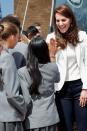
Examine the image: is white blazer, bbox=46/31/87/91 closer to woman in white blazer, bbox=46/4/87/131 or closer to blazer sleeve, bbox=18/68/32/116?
woman in white blazer, bbox=46/4/87/131

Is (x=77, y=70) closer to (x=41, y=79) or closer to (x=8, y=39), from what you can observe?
(x=41, y=79)

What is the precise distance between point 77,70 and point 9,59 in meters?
0.69

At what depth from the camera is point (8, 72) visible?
3926 millimetres

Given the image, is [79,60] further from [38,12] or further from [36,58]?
[38,12]

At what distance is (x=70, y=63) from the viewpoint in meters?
4.26

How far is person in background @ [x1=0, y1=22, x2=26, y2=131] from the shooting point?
3.93 meters

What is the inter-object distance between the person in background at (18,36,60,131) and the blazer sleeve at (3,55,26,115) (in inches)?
2.3

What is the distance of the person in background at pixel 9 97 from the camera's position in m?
3.93

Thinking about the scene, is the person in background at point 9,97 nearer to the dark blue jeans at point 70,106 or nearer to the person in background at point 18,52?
the person in background at point 18,52

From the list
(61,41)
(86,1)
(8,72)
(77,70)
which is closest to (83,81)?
(77,70)

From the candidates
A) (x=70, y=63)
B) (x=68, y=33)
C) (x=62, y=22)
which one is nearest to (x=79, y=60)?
(x=70, y=63)

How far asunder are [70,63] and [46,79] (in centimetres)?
33

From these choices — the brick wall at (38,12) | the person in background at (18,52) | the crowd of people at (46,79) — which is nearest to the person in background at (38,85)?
the crowd of people at (46,79)

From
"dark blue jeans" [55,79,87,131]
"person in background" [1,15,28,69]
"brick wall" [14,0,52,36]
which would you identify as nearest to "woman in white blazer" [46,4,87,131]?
"dark blue jeans" [55,79,87,131]
